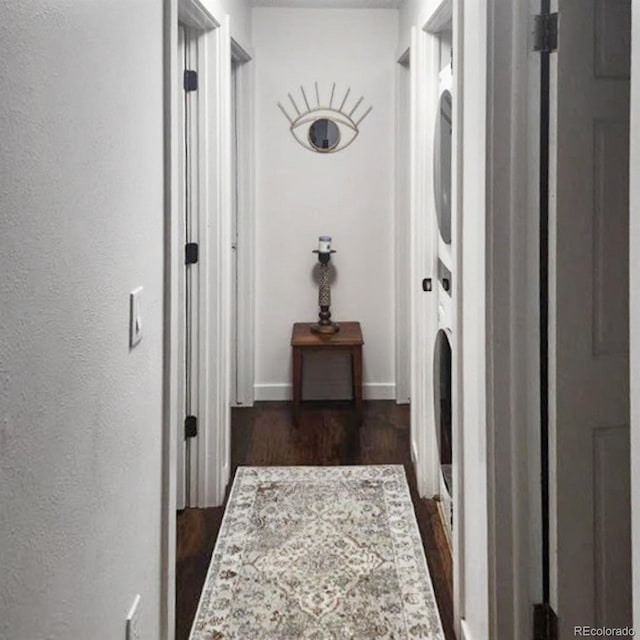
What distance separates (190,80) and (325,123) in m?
1.69

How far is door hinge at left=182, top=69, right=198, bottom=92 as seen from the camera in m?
3.06

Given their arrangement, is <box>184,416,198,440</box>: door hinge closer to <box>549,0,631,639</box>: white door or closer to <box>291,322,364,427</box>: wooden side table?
<box>291,322,364,427</box>: wooden side table

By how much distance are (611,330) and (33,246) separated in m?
1.29

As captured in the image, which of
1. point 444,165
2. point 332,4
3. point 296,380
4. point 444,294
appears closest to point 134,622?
point 444,294

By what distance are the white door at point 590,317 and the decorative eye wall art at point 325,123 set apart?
303 centimetres

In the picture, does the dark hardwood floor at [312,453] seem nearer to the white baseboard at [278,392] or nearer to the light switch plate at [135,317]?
the white baseboard at [278,392]

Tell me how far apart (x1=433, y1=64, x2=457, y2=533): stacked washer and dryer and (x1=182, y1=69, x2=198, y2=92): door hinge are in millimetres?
1031

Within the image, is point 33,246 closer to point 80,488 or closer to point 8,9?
point 8,9

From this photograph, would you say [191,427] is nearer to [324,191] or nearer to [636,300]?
[324,191]

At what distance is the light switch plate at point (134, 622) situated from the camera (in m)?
1.55

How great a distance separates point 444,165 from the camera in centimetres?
303

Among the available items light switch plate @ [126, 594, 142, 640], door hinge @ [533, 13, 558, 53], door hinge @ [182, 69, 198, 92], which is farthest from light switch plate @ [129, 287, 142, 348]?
door hinge @ [182, 69, 198, 92]

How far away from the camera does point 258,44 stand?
4527mm

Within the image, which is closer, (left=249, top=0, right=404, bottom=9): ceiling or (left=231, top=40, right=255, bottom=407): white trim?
(left=249, top=0, right=404, bottom=9): ceiling
